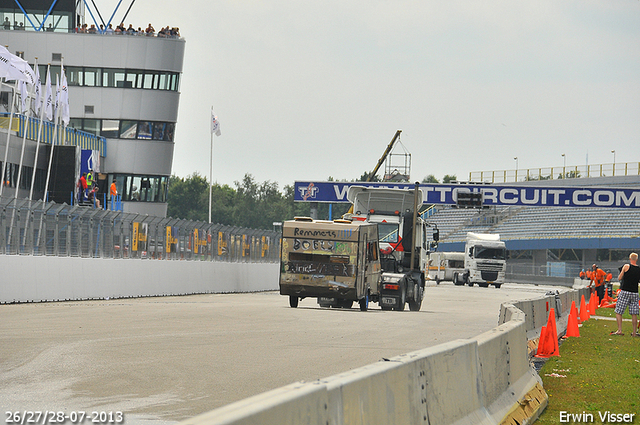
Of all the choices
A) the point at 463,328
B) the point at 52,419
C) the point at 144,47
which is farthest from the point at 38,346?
the point at 144,47

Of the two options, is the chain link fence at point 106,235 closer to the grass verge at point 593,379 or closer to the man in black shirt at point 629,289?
the grass verge at point 593,379

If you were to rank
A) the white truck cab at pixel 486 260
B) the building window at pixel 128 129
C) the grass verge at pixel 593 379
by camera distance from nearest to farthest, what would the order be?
1. the grass verge at pixel 593 379
2. the white truck cab at pixel 486 260
3. the building window at pixel 128 129

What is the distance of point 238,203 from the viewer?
6511 inches

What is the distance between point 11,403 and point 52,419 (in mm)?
1023

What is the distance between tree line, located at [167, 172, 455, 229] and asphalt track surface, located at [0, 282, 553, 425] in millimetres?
119664

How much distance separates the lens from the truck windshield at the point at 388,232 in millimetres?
27672

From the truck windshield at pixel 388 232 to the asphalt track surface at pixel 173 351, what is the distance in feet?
16.4

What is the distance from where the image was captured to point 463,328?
1970cm

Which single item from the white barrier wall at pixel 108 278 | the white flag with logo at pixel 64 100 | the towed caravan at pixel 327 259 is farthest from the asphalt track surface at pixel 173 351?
the white flag with logo at pixel 64 100

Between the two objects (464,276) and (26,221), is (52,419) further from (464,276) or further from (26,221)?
(464,276)

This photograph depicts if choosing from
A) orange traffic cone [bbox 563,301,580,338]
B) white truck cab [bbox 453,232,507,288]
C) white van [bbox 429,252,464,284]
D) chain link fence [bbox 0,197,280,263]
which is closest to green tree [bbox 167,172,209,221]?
white van [bbox 429,252,464,284]

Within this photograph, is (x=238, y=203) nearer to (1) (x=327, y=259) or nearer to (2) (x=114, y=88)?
(2) (x=114, y=88)

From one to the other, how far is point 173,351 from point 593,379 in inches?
229

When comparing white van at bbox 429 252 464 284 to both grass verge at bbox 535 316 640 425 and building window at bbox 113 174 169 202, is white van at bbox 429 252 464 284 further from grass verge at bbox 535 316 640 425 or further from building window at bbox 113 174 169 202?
grass verge at bbox 535 316 640 425
